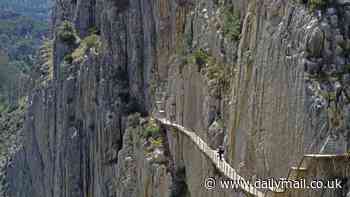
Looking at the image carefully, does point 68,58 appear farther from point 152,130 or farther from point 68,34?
point 152,130

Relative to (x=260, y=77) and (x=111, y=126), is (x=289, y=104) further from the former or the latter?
(x=111, y=126)

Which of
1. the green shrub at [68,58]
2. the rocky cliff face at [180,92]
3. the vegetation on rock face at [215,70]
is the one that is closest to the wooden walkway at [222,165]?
the rocky cliff face at [180,92]

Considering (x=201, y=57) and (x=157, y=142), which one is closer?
(x=201, y=57)

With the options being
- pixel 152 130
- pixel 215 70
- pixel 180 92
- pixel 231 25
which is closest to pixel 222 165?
pixel 215 70

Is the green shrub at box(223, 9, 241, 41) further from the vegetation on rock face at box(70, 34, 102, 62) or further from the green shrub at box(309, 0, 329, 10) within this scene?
the vegetation on rock face at box(70, 34, 102, 62)

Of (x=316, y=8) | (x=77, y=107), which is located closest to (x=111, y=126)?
(x=77, y=107)

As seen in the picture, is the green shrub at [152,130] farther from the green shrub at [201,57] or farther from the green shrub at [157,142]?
the green shrub at [201,57]
